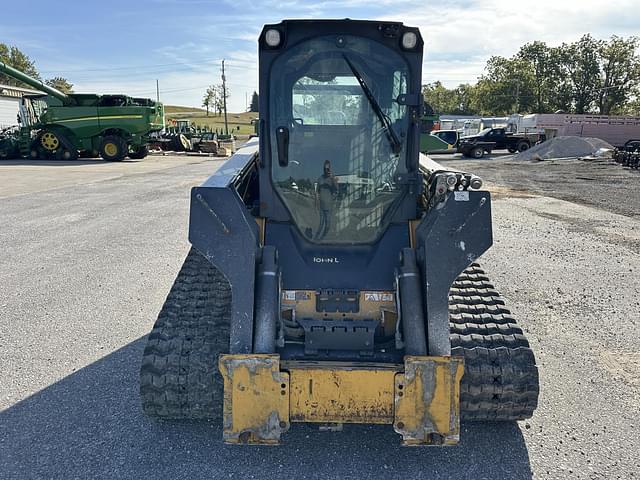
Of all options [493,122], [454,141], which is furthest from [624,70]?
[454,141]

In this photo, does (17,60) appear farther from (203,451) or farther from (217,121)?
(203,451)

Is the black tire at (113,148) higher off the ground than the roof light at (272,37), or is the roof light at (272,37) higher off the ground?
the roof light at (272,37)

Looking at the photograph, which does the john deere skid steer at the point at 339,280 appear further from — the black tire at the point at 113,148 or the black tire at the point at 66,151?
the black tire at the point at 66,151

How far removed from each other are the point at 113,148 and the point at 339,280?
24.3m

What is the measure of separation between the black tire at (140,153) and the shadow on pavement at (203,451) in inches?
986

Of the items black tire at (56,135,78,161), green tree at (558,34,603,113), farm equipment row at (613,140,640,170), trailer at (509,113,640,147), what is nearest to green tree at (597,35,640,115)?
green tree at (558,34,603,113)

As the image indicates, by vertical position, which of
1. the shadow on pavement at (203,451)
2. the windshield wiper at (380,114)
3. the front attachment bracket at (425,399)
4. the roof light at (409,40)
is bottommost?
the shadow on pavement at (203,451)

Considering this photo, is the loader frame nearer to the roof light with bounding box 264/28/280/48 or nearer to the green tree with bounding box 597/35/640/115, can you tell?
the roof light with bounding box 264/28/280/48

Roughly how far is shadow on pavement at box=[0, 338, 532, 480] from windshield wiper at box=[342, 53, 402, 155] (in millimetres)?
1903

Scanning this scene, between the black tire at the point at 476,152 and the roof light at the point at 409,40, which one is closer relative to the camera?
the roof light at the point at 409,40

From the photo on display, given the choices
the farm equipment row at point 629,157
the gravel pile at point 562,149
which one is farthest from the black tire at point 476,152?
the farm equipment row at point 629,157

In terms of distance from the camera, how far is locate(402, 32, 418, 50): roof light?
3475 mm

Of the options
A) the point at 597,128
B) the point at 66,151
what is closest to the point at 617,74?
the point at 597,128

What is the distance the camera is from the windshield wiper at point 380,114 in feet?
11.5
